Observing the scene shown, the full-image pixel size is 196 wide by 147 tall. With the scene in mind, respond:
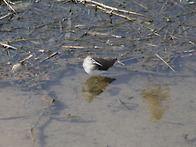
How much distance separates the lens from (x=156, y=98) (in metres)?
7.29

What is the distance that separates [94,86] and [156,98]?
134cm

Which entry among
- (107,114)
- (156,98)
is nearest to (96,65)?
(107,114)

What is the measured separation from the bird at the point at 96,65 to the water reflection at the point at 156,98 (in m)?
0.95

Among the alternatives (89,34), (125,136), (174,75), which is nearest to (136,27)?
(89,34)

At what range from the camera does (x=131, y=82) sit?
772 centimetres

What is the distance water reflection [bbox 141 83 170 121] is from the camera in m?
6.86

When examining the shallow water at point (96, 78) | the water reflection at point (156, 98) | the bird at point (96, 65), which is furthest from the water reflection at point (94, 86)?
the water reflection at point (156, 98)

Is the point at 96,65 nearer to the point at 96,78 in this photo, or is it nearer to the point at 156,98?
the point at 96,78

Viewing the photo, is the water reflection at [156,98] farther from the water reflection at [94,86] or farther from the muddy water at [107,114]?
the water reflection at [94,86]

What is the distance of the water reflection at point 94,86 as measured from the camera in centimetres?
739

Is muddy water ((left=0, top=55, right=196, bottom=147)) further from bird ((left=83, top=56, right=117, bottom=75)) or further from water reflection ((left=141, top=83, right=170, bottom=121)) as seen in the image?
bird ((left=83, top=56, right=117, bottom=75))

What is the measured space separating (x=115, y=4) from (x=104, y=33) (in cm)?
145

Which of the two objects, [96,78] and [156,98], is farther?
[96,78]

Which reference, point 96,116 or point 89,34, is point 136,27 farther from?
point 96,116
